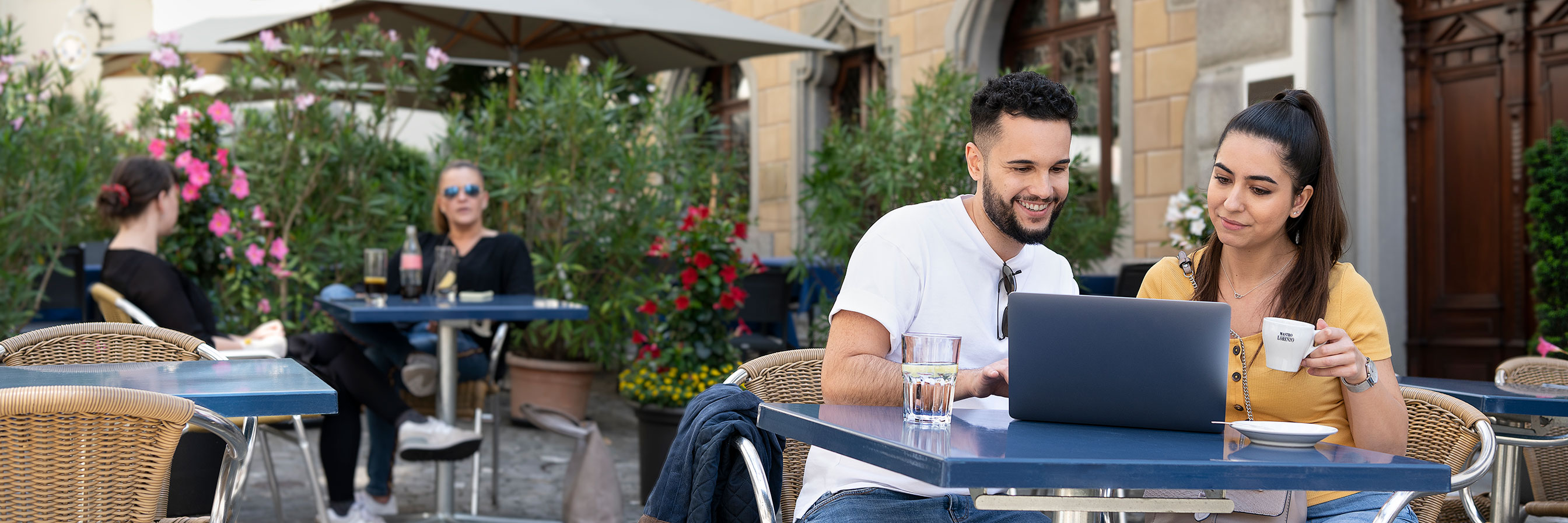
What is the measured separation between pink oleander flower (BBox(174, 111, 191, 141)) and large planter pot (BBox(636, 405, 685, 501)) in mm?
2602

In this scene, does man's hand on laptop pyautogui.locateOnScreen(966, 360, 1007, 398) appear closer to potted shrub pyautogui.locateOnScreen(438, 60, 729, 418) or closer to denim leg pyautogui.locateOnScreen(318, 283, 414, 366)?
denim leg pyautogui.locateOnScreen(318, 283, 414, 366)

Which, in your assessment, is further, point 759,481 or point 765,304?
point 765,304

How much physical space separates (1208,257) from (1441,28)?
448cm

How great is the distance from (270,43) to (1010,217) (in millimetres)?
5076

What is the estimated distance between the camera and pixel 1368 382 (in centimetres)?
199

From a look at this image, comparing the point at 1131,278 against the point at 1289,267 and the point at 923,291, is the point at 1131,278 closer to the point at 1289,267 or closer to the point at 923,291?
the point at 1289,267

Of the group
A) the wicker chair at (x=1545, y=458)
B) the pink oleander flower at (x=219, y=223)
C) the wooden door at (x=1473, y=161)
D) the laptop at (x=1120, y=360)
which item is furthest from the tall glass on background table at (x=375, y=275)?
the wooden door at (x=1473, y=161)

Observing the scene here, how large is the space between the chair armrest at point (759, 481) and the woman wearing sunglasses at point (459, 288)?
257 cm

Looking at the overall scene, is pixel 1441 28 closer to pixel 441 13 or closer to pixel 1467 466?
pixel 1467 466

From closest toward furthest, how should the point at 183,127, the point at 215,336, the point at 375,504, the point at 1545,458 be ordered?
the point at 1545,458
the point at 215,336
the point at 375,504
the point at 183,127

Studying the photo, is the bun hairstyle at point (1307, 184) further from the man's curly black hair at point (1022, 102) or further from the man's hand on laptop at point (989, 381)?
the man's hand on laptop at point (989, 381)

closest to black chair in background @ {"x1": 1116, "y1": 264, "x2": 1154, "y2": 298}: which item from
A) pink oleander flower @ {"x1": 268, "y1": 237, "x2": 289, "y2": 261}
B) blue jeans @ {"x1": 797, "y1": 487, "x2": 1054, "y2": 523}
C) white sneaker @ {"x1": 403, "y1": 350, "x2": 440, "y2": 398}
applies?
white sneaker @ {"x1": 403, "y1": 350, "x2": 440, "y2": 398}

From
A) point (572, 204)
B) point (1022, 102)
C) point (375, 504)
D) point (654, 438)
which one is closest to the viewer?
point (1022, 102)

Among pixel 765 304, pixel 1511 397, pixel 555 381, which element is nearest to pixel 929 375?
pixel 1511 397
